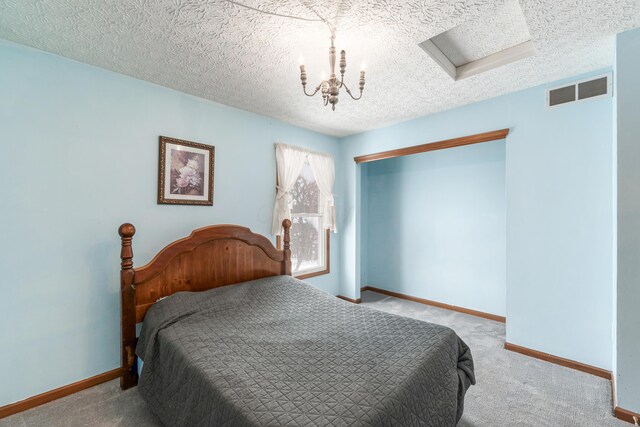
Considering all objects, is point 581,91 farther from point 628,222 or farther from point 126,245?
point 126,245

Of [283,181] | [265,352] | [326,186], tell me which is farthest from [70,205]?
[326,186]

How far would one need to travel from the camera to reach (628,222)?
5.79ft

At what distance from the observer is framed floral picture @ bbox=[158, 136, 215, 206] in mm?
2424

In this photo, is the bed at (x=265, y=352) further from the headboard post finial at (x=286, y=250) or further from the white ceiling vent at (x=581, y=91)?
the white ceiling vent at (x=581, y=91)

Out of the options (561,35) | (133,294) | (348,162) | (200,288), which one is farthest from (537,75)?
(133,294)

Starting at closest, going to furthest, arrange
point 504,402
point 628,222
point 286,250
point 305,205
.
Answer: point 628,222 → point 504,402 → point 286,250 → point 305,205

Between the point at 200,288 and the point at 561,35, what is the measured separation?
322cm

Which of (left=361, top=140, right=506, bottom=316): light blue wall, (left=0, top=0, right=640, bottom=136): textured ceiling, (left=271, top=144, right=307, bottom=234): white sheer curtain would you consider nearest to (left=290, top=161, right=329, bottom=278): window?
(left=271, top=144, right=307, bottom=234): white sheer curtain

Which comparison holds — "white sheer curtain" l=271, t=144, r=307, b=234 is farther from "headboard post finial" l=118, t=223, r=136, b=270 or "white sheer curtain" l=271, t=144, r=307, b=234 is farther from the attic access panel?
the attic access panel

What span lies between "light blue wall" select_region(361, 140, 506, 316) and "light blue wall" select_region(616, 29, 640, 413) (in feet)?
5.21

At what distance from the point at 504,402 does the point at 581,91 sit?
253 centimetres

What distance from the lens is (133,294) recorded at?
2.00 metres

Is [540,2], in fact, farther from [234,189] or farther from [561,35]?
[234,189]

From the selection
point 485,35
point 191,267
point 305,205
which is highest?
point 485,35
